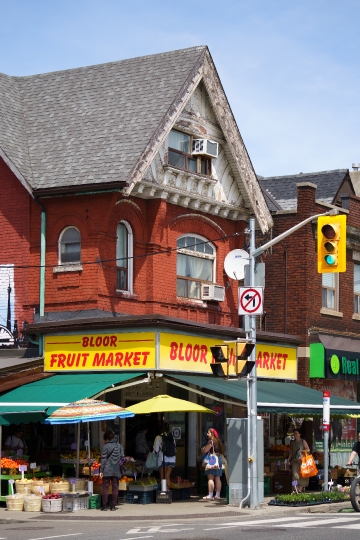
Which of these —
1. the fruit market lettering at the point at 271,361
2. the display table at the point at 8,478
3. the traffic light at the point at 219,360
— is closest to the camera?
the traffic light at the point at 219,360

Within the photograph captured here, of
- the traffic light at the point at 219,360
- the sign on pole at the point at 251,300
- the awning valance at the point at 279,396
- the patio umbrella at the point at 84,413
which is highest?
the sign on pole at the point at 251,300

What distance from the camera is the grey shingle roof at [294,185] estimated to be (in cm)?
3533

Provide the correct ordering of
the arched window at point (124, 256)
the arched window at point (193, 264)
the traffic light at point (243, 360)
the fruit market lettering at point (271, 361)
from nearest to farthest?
the traffic light at point (243, 360), the arched window at point (124, 256), the arched window at point (193, 264), the fruit market lettering at point (271, 361)

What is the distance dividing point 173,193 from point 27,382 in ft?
20.3

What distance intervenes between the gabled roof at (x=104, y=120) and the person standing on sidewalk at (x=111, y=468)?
6347 mm

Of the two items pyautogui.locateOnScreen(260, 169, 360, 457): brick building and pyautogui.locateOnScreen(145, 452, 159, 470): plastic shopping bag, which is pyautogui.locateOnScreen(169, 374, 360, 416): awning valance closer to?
pyautogui.locateOnScreen(145, 452, 159, 470): plastic shopping bag

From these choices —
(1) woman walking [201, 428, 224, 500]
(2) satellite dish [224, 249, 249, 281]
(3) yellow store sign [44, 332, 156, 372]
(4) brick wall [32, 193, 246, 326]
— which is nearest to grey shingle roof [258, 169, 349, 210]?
(2) satellite dish [224, 249, 249, 281]

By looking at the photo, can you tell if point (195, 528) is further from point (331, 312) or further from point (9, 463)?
point (331, 312)

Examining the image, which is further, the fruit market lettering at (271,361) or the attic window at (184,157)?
the fruit market lettering at (271,361)

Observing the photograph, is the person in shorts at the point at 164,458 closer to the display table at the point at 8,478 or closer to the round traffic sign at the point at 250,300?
the display table at the point at 8,478

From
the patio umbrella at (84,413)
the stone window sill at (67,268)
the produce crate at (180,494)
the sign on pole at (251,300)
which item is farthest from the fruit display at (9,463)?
the sign on pole at (251,300)

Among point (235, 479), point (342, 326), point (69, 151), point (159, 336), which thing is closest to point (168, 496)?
point (235, 479)

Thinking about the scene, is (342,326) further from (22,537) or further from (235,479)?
(22,537)

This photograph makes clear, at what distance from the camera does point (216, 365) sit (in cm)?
2091
